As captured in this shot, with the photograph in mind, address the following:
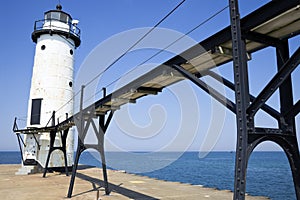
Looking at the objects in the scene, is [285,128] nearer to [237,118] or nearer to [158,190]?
[237,118]

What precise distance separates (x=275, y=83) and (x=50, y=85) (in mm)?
19492

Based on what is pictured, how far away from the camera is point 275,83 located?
420 centimetres

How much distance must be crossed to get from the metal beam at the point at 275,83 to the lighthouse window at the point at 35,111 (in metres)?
19.2

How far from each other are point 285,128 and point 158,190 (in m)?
8.88

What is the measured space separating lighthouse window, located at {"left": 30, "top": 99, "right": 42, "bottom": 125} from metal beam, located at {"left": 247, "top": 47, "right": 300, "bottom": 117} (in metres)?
19.2

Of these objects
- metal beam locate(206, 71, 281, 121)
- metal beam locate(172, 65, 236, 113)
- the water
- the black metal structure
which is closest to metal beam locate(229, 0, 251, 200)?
the black metal structure

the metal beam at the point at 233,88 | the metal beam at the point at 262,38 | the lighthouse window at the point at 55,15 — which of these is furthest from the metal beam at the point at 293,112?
the lighthouse window at the point at 55,15

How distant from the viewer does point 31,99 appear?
2144 cm

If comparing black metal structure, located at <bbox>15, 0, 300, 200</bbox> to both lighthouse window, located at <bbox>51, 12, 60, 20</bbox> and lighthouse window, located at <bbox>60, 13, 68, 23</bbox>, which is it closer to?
lighthouse window, located at <bbox>60, 13, 68, 23</bbox>

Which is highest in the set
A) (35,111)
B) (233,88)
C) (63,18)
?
(63,18)

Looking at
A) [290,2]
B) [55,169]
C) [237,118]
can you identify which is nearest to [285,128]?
[237,118]

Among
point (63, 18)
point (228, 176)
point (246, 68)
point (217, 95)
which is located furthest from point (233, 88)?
point (228, 176)

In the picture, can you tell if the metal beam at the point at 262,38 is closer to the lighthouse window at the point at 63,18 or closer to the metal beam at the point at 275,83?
the metal beam at the point at 275,83

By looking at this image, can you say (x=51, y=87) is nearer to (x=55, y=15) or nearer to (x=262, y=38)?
(x=55, y=15)
